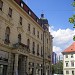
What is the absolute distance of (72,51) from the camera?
7194 centimetres

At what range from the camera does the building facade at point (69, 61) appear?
7081 cm

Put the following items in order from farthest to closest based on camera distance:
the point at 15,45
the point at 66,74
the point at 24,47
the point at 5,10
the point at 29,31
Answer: the point at 66,74, the point at 29,31, the point at 24,47, the point at 15,45, the point at 5,10

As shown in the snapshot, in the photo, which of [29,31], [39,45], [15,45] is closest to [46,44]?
[39,45]

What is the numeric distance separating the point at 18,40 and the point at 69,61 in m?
46.6

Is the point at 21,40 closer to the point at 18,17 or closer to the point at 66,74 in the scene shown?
the point at 18,17

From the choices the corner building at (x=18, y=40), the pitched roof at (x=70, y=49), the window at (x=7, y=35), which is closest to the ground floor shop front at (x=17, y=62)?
the corner building at (x=18, y=40)

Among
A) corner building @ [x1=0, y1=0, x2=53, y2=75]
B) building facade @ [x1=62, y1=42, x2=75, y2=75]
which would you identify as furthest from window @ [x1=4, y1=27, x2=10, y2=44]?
building facade @ [x1=62, y1=42, x2=75, y2=75]

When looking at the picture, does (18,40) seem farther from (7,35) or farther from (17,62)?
(17,62)

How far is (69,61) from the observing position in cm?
7200

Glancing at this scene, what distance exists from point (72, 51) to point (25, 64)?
1759 inches

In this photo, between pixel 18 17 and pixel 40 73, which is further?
pixel 40 73

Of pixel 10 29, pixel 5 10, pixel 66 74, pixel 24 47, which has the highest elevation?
pixel 5 10

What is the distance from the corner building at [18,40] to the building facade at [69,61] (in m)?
31.9

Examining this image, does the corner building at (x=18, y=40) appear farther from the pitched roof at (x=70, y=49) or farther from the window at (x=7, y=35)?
the pitched roof at (x=70, y=49)
